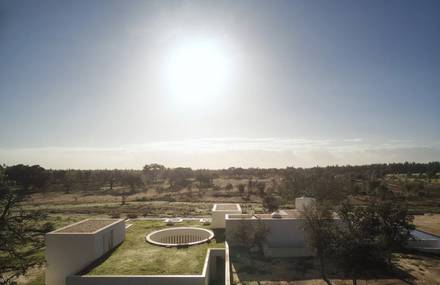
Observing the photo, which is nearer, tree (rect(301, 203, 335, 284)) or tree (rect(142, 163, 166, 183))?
tree (rect(301, 203, 335, 284))

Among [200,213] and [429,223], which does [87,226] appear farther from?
[429,223]

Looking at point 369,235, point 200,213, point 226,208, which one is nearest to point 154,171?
point 200,213

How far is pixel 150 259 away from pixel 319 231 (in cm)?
1430

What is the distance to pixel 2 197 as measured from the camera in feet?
52.5

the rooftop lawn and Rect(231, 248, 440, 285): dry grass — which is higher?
the rooftop lawn

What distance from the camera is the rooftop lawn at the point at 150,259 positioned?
1988 centimetres

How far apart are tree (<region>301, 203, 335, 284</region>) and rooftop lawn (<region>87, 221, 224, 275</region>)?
804cm

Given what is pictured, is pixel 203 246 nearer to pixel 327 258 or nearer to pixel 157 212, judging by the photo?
pixel 327 258

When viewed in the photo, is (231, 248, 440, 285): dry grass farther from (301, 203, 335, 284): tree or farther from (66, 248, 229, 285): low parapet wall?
(66, 248, 229, 285): low parapet wall

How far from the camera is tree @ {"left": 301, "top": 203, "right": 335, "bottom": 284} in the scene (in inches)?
985

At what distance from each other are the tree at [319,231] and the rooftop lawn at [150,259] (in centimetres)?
804

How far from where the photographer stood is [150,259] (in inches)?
868

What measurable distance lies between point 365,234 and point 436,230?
24621mm

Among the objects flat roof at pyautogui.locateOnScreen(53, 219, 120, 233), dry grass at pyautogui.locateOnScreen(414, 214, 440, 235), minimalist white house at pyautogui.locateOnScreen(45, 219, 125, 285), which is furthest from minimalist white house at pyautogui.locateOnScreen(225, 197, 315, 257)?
dry grass at pyautogui.locateOnScreen(414, 214, 440, 235)
